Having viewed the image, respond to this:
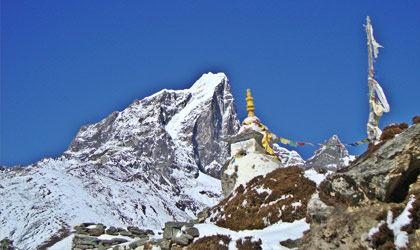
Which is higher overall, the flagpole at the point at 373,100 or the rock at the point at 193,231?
the flagpole at the point at 373,100

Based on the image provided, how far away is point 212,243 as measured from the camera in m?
14.8

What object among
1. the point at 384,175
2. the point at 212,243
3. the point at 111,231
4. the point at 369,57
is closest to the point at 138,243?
the point at 111,231

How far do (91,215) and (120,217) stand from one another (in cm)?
1460

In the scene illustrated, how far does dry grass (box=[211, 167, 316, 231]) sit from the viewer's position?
16109 mm

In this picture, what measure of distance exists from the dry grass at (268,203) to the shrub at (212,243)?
73.8 inches

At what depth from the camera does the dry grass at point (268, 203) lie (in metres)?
16.1

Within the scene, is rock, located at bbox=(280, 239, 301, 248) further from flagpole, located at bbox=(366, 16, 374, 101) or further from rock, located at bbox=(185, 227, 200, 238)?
flagpole, located at bbox=(366, 16, 374, 101)

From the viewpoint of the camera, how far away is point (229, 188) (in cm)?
2469

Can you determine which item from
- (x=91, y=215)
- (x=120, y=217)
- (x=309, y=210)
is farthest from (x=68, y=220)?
(x=309, y=210)

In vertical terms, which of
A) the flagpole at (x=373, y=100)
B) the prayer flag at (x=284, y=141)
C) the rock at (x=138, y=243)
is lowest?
the rock at (x=138, y=243)

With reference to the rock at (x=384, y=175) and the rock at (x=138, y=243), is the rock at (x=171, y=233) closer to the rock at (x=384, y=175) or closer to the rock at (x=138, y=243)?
the rock at (x=138, y=243)

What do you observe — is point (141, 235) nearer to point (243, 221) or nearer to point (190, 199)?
point (243, 221)

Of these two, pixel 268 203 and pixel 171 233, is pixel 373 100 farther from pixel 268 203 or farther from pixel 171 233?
pixel 171 233

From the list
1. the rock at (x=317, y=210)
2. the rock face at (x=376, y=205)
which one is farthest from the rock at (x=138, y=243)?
the rock at (x=317, y=210)
